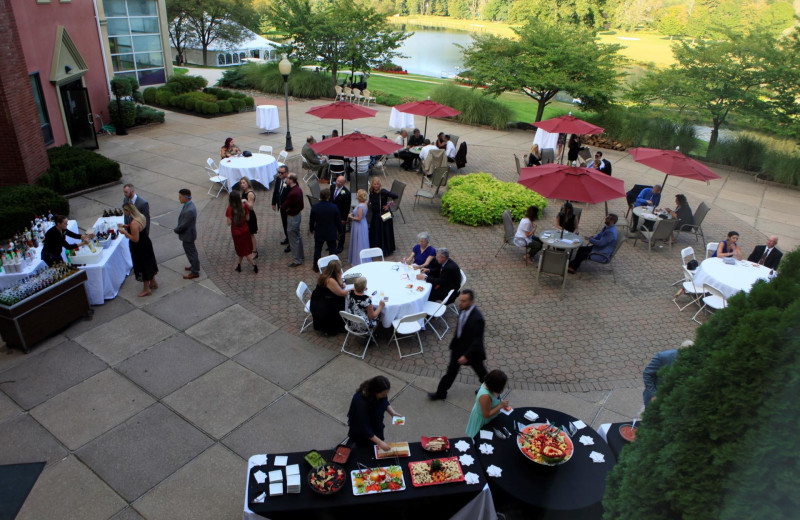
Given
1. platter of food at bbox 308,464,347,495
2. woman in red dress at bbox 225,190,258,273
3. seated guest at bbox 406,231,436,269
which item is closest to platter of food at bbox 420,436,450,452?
platter of food at bbox 308,464,347,495

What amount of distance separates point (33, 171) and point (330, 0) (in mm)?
24228

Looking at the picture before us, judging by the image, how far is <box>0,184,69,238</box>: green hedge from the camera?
415 inches

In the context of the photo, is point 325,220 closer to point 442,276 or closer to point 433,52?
point 442,276

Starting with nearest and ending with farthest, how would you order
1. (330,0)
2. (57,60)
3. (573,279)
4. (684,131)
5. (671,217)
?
(573,279) < (671,217) < (57,60) < (684,131) < (330,0)

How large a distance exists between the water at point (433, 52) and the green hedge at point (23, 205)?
34183 mm

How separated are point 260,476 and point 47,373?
14.7ft

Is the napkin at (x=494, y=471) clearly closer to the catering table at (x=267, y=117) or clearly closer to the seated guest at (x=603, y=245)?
the seated guest at (x=603, y=245)

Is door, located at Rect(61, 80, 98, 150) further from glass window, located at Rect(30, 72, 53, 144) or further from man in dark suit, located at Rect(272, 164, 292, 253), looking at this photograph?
man in dark suit, located at Rect(272, 164, 292, 253)

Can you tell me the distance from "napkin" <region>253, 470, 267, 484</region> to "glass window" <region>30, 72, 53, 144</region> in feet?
48.4

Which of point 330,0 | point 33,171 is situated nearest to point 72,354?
point 33,171

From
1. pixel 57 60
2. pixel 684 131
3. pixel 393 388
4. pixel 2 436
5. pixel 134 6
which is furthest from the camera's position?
pixel 134 6

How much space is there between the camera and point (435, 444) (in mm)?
5164

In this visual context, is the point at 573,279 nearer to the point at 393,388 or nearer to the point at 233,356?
the point at 393,388

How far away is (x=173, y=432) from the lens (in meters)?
6.34
